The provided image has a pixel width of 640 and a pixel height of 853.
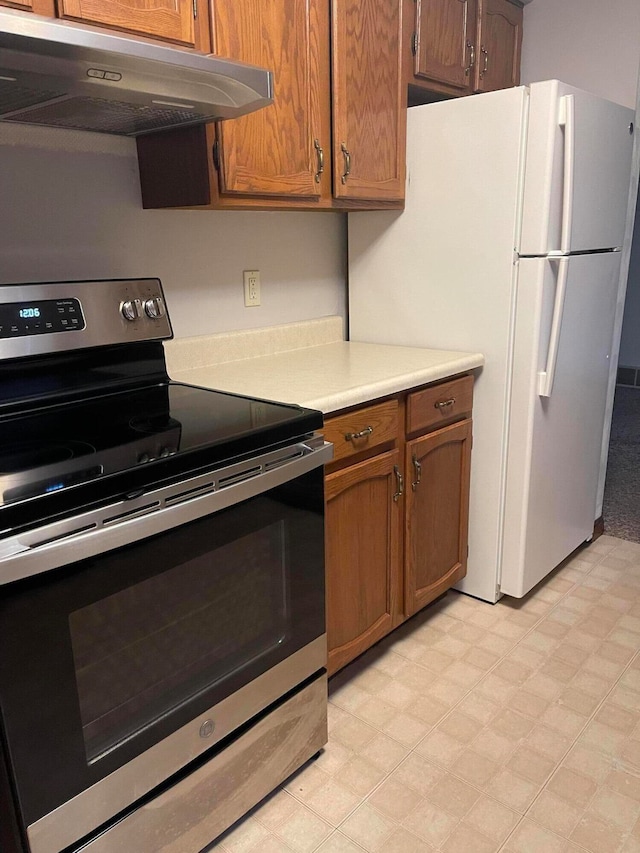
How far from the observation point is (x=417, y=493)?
6.63 ft

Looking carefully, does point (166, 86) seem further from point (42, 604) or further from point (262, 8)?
point (42, 604)

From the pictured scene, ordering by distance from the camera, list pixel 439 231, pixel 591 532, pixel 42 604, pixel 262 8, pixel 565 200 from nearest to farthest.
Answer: pixel 42 604 → pixel 262 8 → pixel 565 200 → pixel 439 231 → pixel 591 532

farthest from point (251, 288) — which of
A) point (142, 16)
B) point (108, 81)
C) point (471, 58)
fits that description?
point (471, 58)

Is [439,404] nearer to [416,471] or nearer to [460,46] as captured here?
[416,471]

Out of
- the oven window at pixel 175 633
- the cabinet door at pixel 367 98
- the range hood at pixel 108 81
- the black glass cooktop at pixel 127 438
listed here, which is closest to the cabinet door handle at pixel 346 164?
the cabinet door at pixel 367 98

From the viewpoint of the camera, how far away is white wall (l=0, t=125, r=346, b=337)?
1539 millimetres

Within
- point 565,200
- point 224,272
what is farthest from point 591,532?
point 224,272

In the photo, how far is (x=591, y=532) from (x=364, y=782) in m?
1.58

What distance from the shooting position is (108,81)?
1.16 metres

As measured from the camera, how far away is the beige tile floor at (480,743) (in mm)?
1469

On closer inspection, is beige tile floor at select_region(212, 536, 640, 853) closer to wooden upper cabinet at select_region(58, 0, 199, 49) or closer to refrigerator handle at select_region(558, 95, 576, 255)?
refrigerator handle at select_region(558, 95, 576, 255)

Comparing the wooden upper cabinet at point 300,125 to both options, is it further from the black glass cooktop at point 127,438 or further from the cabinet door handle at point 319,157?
the black glass cooktop at point 127,438

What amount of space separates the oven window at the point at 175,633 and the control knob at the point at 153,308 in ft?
2.04

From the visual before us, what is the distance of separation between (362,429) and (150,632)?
2.55 ft
